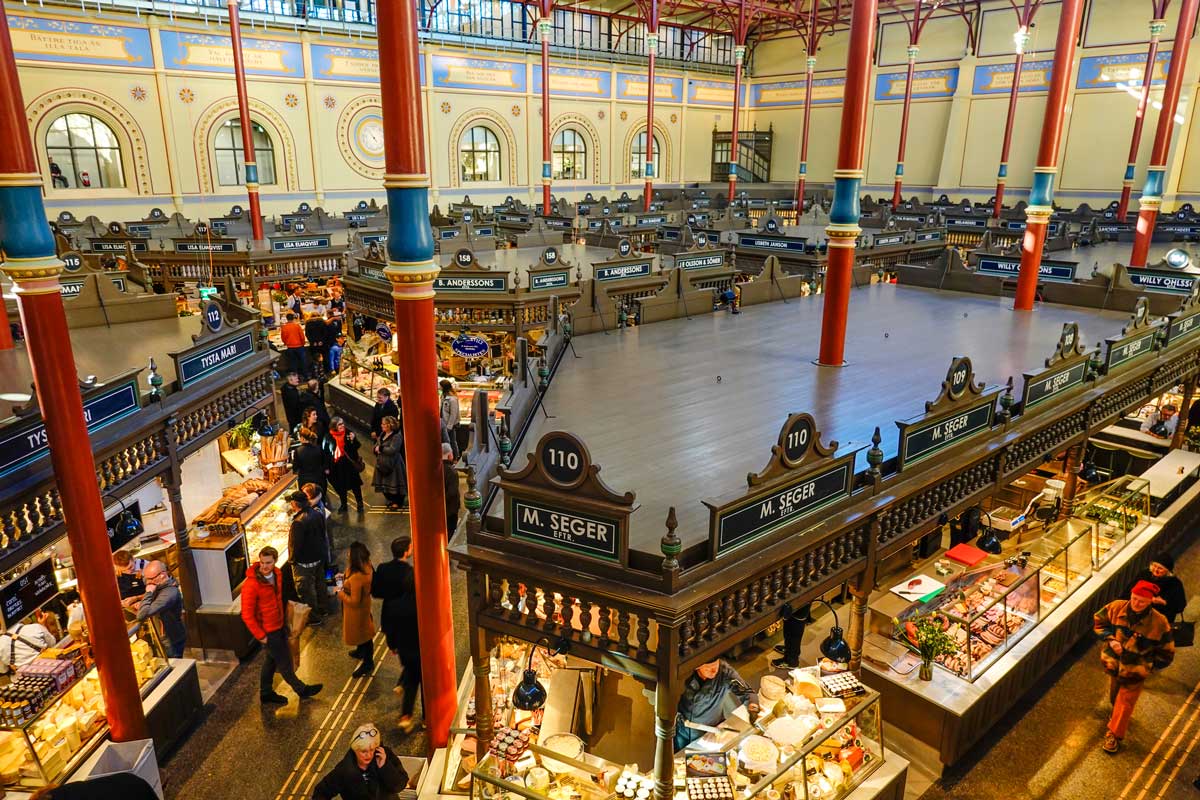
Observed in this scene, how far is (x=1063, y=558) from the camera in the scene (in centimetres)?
763

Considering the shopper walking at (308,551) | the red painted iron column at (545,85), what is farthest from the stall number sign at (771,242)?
the shopper walking at (308,551)

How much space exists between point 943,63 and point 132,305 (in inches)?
1152

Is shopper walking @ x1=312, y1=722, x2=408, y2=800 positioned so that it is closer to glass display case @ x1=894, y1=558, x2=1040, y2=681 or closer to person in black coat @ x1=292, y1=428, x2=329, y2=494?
glass display case @ x1=894, y1=558, x2=1040, y2=681

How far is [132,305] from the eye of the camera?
1052 cm

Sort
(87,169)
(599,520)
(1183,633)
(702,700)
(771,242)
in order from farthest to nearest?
(87,169)
(771,242)
(1183,633)
(702,700)
(599,520)

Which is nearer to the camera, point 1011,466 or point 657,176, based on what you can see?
point 1011,466

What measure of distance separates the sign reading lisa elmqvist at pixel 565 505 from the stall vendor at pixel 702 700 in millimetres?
1729

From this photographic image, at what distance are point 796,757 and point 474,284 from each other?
827cm

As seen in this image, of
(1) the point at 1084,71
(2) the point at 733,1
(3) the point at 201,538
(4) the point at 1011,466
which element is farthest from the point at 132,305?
(1) the point at 1084,71

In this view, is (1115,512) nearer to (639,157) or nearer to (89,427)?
(89,427)

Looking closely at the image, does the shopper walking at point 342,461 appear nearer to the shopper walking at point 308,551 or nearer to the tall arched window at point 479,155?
the shopper walking at point 308,551

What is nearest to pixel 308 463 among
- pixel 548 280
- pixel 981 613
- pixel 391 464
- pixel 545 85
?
pixel 391 464

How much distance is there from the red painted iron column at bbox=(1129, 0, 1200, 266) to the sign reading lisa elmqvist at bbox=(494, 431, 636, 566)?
13.6 meters

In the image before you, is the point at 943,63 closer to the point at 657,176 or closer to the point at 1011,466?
the point at 657,176
